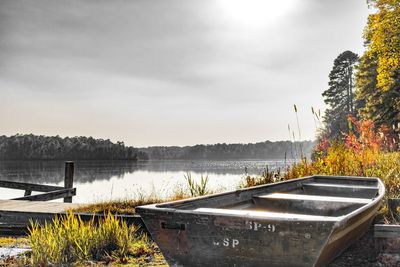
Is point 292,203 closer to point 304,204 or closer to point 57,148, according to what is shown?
point 304,204

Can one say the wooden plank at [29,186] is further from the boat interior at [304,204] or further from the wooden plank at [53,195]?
the boat interior at [304,204]

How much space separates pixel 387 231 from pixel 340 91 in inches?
1996

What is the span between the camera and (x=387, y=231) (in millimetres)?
5766

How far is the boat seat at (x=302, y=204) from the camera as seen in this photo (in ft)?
21.1

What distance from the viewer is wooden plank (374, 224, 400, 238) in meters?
5.73

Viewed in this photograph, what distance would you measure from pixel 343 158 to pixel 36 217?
7.88 metres

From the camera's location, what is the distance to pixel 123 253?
631cm

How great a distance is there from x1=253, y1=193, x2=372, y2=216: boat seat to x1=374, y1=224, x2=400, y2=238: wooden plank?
60cm

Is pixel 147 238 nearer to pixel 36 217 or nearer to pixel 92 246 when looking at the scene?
pixel 92 246

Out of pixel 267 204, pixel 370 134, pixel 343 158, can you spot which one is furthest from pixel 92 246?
pixel 370 134

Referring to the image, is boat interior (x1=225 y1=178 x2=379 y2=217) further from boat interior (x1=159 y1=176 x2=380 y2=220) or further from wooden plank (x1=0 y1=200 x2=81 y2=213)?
wooden plank (x1=0 y1=200 x2=81 y2=213)

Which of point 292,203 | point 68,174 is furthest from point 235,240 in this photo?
point 68,174

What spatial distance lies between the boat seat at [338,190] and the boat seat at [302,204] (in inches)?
66.3

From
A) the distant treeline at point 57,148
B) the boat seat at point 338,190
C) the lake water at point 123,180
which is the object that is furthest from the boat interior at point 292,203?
the distant treeline at point 57,148
